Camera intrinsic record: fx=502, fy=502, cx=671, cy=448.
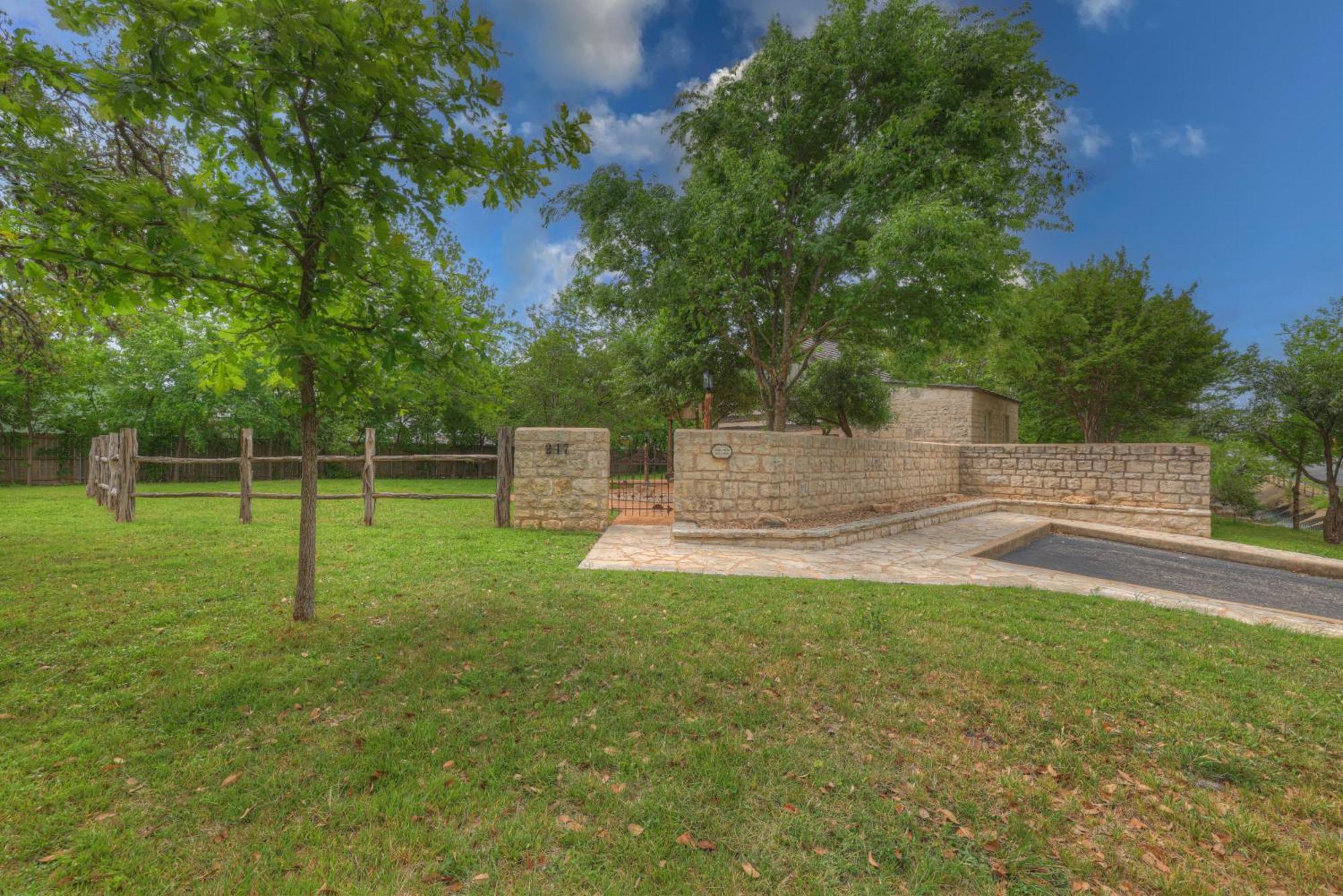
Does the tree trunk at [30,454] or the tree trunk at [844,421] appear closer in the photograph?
the tree trunk at [30,454]

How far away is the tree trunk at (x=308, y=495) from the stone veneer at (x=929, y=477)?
5.71m

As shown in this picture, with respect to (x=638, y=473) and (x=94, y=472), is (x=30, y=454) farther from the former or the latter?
(x=638, y=473)

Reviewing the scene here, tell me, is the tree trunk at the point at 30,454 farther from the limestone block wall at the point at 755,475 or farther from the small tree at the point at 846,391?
the small tree at the point at 846,391

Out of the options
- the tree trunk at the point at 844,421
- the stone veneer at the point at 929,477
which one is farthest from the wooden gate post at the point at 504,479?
the tree trunk at the point at 844,421

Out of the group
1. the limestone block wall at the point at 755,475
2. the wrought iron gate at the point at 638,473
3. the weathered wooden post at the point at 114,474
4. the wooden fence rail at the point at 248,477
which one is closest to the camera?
the limestone block wall at the point at 755,475

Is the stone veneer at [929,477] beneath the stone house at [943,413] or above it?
beneath

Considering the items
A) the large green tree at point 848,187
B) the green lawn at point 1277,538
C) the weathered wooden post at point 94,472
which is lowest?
the green lawn at point 1277,538

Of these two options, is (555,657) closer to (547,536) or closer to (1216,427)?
(547,536)

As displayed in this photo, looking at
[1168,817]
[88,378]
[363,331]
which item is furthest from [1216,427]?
[88,378]

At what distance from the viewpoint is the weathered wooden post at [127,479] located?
8984mm

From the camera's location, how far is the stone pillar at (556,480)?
368 inches

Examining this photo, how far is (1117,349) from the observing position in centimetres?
1577

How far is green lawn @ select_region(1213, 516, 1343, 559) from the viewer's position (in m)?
11.9

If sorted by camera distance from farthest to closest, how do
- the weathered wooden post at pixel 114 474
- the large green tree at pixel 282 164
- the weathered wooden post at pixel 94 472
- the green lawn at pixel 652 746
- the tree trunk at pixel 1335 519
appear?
the tree trunk at pixel 1335 519 < the weathered wooden post at pixel 94 472 < the weathered wooden post at pixel 114 474 < the large green tree at pixel 282 164 < the green lawn at pixel 652 746
